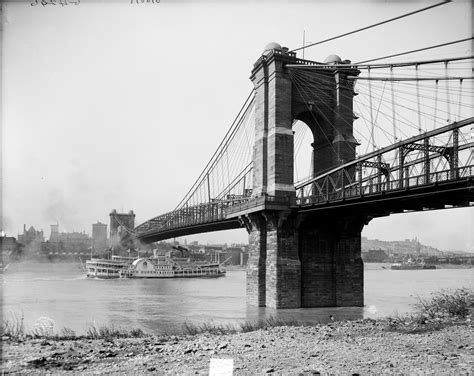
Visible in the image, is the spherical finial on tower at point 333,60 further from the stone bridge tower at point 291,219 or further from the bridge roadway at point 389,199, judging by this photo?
the bridge roadway at point 389,199

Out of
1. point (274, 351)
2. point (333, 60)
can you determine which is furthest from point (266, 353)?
point (333, 60)

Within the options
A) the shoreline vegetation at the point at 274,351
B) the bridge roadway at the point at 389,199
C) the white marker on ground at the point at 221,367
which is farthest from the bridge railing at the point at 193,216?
the white marker on ground at the point at 221,367

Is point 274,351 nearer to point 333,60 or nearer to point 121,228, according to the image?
point 333,60

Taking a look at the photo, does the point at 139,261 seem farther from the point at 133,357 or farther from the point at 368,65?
the point at 133,357

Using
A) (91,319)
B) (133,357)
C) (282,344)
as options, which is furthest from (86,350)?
(91,319)

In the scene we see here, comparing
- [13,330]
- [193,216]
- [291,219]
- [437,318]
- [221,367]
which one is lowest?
[13,330]

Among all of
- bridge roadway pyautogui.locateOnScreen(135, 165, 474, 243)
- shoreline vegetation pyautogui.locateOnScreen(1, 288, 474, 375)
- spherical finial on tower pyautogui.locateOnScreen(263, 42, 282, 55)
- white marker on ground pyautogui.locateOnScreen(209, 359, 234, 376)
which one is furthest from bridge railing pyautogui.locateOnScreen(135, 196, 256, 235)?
white marker on ground pyautogui.locateOnScreen(209, 359, 234, 376)

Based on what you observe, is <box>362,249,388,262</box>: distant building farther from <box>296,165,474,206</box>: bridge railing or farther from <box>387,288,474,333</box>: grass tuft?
<box>387,288,474,333</box>: grass tuft

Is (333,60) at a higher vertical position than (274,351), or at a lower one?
higher

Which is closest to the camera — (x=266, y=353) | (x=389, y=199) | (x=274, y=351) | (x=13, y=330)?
(x=266, y=353)
